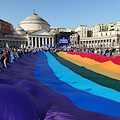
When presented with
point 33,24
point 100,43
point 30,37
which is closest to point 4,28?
point 30,37

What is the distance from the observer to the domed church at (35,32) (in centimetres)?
8131

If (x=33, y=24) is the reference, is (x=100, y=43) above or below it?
below

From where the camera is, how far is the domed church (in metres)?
81.3

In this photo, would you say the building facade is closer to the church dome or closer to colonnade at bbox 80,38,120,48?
the church dome

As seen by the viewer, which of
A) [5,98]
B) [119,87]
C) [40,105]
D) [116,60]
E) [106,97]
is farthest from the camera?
[116,60]

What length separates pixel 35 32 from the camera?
81.4m

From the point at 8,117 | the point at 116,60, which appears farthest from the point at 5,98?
the point at 116,60

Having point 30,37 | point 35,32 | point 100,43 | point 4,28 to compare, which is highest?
point 4,28

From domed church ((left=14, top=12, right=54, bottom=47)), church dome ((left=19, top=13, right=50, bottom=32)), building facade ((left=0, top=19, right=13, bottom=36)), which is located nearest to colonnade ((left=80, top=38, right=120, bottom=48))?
domed church ((left=14, top=12, right=54, bottom=47))

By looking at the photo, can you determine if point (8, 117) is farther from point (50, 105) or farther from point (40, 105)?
point (50, 105)

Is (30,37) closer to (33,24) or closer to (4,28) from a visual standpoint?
(4,28)

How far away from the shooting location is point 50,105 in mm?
3252

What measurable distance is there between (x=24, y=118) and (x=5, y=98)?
495 millimetres

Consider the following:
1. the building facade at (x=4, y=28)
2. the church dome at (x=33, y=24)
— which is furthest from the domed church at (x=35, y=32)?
the building facade at (x=4, y=28)
